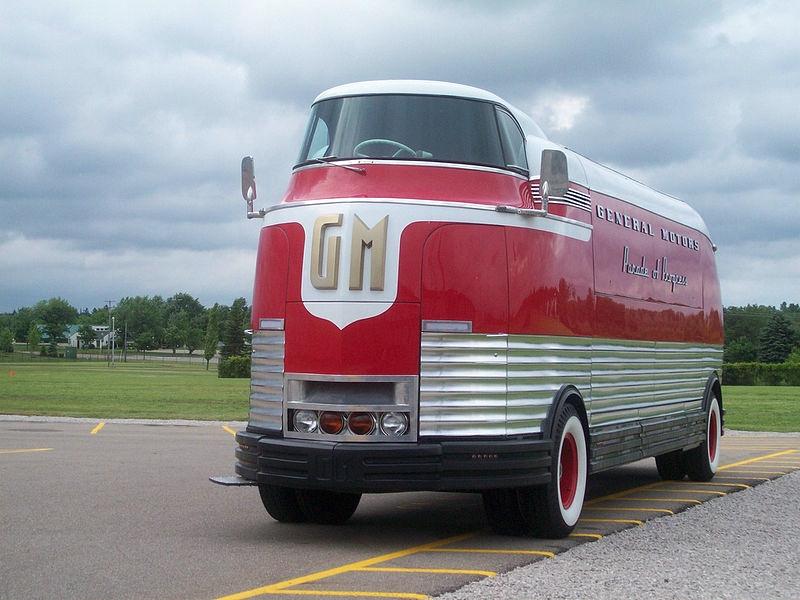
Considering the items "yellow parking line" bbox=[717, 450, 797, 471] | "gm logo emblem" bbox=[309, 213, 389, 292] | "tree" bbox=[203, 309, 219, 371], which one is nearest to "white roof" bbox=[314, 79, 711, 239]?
"gm logo emblem" bbox=[309, 213, 389, 292]

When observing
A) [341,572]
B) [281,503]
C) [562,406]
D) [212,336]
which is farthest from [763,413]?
[212,336]

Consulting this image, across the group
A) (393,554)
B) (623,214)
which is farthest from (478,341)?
(623,214)

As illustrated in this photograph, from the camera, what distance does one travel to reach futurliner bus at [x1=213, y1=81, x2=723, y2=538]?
845 centimetres

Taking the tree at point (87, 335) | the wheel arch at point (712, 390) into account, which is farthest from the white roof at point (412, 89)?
the tree at point (87, 335)

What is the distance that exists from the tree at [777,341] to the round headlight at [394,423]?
112m

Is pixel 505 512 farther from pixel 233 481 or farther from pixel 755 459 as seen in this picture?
pixel 755 459

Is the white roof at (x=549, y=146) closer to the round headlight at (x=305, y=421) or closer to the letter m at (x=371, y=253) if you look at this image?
the letter m at (x=371, y=253)

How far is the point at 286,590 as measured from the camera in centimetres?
698

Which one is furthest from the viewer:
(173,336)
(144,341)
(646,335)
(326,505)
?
(173,336)

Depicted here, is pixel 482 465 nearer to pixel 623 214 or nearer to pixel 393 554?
pixel 393 554

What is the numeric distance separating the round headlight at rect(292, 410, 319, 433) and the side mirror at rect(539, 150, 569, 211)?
8.79ft

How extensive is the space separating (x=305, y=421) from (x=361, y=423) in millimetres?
506

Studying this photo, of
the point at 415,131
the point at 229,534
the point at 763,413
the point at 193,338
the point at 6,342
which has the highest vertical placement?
the point at 193,338

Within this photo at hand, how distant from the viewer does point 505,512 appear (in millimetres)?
9188
